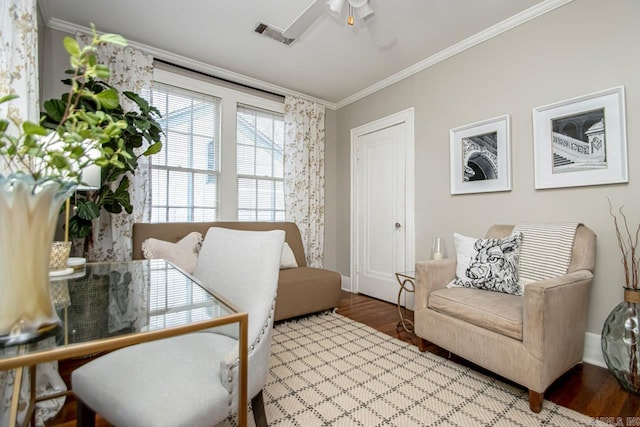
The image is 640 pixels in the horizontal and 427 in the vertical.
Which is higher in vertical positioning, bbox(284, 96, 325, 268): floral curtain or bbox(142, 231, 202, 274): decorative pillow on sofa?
bbox(284, 96, 325, 268): floral curtain

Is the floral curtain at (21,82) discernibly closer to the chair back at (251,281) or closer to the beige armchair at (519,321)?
the chair back at (251,281)

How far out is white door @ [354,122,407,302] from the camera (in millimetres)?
3455

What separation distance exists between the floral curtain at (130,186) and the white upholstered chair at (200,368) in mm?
1867

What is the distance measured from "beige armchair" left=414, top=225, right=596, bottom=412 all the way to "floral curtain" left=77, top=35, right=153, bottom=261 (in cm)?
260

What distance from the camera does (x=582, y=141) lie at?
208 cm

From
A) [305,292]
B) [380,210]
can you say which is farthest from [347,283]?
[305,292]

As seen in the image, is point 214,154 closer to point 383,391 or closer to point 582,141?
point 383,391

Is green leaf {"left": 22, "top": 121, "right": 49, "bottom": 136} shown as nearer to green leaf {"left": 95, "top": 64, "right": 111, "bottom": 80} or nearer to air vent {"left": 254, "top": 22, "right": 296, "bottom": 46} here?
green leaf {"left": 95, "top": 64, "right": 111, "bottom": 80}

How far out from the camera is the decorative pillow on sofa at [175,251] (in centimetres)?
252

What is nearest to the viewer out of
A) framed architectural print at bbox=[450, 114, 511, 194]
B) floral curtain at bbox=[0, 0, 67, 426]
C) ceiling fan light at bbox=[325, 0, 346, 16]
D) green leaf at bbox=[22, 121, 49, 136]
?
green leaf at bbox=[22, 121, 49, 136]

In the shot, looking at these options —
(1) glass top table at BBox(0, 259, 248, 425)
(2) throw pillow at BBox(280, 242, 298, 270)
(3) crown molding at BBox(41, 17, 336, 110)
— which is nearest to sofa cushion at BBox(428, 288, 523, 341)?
(1) glass top table at BBox(0, 259, 248, 425)

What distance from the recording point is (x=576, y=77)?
2131 mm

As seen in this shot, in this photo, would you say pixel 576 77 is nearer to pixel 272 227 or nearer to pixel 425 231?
pixel 425 231

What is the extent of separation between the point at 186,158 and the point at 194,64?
3.34 feet
